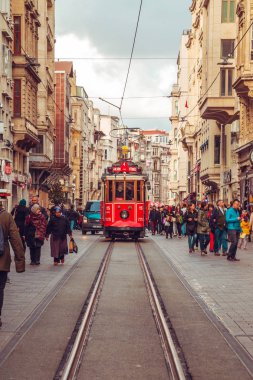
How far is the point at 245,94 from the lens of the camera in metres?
40.9

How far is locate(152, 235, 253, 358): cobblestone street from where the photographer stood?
10672 millimetres

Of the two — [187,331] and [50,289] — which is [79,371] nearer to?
[187,331]

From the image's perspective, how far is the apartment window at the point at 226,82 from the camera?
169 ft

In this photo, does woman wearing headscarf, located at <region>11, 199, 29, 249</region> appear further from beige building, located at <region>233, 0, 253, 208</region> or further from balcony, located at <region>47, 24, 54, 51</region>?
balcony, located at <region>47, 24, 54, 51</region>

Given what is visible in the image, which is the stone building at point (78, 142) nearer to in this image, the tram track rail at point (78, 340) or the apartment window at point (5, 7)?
the apartment window at point (5, 7)

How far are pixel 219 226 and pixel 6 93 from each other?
72.7 feet

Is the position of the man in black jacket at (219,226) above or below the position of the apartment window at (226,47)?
below

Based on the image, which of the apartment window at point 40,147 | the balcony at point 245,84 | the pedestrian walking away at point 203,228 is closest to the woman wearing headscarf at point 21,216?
the pedestrian walking away at point 203,228

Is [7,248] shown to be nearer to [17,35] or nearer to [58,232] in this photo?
[58,232]

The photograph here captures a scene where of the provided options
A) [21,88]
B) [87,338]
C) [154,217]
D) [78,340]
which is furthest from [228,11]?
[78,340]

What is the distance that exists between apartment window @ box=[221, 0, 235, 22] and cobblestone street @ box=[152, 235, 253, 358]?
3068cm

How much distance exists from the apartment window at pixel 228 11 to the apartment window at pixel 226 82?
3.85m

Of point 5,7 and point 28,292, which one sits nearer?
point 28,292

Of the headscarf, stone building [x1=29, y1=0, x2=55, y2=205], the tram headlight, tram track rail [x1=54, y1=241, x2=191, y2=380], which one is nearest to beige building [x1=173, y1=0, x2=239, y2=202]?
stone building [x1=29, y1=0, x2=55, y2=205]
